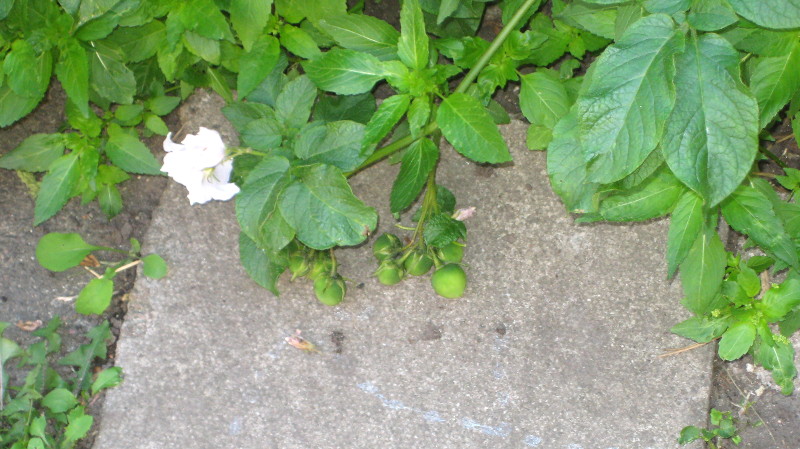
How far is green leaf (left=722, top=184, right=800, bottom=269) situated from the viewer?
1.85 meters

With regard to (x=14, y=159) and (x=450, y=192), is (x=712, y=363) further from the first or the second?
(x=14, y=159)

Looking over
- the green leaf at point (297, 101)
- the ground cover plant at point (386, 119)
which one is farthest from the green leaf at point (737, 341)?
the green leaf at point (297, 101)

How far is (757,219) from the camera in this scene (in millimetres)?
1854

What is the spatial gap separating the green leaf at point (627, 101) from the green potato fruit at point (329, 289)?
3.71 feet

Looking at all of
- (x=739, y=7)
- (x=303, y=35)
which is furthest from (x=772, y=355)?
(x=303, y=35)

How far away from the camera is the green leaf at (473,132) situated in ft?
6.34

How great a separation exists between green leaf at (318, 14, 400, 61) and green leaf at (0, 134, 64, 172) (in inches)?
39.4

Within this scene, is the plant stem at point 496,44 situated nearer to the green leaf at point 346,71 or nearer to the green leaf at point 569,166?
the green leaf at point 346,71

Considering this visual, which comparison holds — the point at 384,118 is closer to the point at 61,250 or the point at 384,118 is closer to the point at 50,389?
the point at 61,250

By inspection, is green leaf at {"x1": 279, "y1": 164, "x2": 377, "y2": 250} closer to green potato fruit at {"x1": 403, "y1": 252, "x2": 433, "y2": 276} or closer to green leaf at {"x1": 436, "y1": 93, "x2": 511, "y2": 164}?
green leaf at {"x1": 436, "y1": 93, "x2": 511, "y2": 164}

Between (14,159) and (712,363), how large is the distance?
234cm

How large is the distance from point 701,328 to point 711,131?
111 cm

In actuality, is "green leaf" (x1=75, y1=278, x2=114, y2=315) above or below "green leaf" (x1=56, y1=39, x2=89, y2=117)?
below

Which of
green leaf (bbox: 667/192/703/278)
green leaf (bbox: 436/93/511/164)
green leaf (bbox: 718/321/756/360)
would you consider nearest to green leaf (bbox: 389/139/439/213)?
green leaf (bbox: 436/93/511/164)
